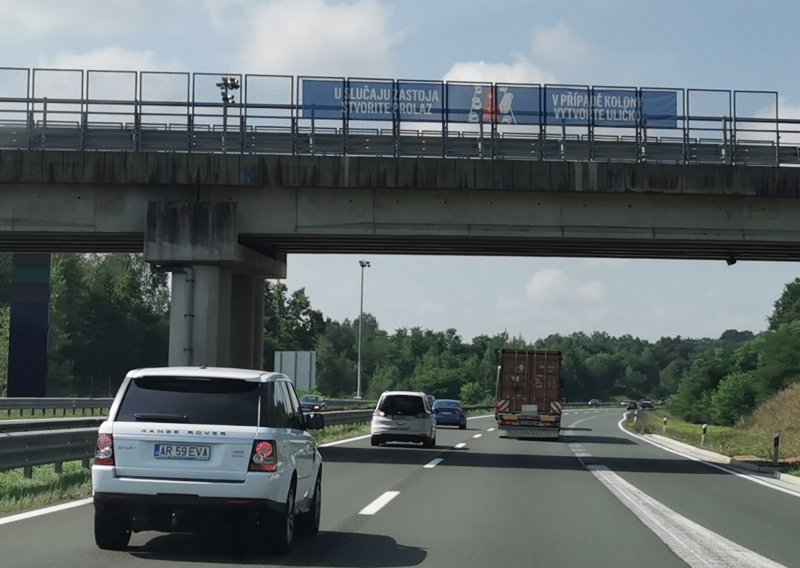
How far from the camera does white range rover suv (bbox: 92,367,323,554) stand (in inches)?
383

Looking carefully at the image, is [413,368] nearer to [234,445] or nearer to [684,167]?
[684,167]

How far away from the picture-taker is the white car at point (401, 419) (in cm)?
3184

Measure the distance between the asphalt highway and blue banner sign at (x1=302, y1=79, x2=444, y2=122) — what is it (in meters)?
9.88

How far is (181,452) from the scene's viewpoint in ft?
32.2

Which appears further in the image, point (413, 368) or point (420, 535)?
point (413, 368)

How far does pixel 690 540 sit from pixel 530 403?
91.4 feet

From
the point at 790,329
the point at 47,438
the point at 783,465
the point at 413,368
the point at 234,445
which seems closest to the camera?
the point at 234,445

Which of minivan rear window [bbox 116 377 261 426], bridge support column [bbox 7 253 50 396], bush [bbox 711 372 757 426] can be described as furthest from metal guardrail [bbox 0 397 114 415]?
minivan rear window [bbox 116 377 261 426]

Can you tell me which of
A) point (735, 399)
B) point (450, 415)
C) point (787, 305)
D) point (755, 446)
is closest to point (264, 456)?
point (755, 446)

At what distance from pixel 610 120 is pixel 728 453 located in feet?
33.0

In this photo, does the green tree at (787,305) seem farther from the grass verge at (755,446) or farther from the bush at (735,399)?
the grass verge at (755,446)

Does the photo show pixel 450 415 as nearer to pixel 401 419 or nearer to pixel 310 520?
pixel 401 419

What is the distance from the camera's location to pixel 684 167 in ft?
89.1

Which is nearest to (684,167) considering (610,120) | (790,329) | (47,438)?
(610,120)
